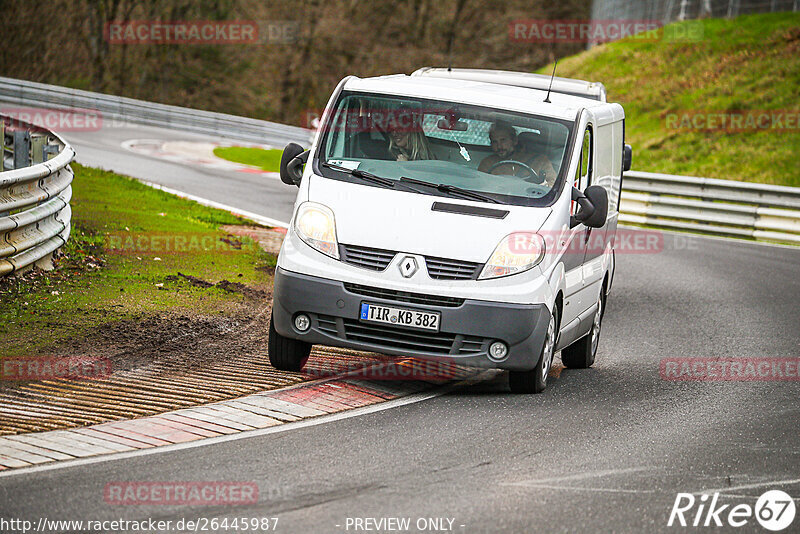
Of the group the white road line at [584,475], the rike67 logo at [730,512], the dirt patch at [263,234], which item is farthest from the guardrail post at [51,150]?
the rike67 logo at [730,512]

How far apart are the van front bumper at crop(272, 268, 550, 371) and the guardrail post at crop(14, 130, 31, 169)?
5.96 metres

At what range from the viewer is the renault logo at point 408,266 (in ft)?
26.9

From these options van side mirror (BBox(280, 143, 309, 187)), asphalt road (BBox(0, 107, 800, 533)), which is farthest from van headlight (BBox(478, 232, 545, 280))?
van side mirror (BBox(280, 143, 309, 187))

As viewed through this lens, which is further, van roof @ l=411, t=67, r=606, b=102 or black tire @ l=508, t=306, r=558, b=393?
van roof @ l=411, t=67, r=606, b=102

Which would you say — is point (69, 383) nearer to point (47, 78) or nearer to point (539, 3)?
point (47, 78)

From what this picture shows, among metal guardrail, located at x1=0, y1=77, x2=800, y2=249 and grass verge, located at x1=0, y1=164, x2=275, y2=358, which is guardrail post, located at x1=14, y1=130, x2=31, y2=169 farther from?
metal guardrail, located at x1=0, y1=77, x2=800, y2=249

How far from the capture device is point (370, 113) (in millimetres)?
9273

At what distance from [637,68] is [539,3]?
22371mm

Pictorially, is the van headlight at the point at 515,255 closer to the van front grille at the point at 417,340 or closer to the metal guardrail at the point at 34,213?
the van front grille at the point at 417,340

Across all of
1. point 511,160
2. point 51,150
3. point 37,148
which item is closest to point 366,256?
point 511,160

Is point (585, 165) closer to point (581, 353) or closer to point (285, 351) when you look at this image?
point (581, 353)

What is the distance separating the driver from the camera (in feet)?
29.5

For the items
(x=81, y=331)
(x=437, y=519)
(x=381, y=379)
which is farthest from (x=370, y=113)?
(x=437, y=519)

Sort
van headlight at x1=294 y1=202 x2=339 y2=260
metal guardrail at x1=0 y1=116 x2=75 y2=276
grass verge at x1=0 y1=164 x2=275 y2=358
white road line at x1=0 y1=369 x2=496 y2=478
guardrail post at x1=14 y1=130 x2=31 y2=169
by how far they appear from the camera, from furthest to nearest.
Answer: guardrail post at x1=14 y1=130 x2=31 y2=169 < metal guardrail at x1=0 y1=116 x2=75 y2=276 < grass verge at x1=0 y1=164 x2=275 y2=358 < van headlight at x1=294 y1=202 x2=339 y2=260 < white road line at x1=0 y1=369 x2=496 y2=478
